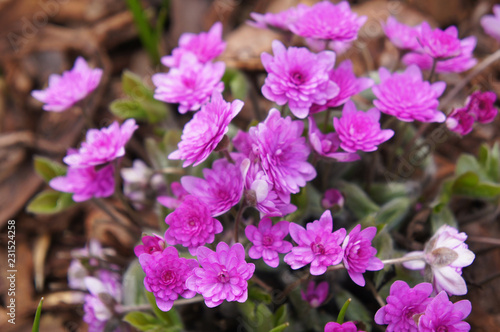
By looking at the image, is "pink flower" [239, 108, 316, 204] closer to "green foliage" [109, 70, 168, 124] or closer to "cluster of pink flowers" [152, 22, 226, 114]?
"cluster of pink flowers" [152, 22, 226, 114]

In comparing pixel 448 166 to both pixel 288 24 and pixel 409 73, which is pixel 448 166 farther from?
pixel 288 24

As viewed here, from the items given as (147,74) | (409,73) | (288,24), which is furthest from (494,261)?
(147,74)

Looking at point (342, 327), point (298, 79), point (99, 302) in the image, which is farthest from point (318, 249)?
point (99, 302)

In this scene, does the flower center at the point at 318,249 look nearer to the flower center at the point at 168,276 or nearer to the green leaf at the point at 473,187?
the flower center at the point at 168,276

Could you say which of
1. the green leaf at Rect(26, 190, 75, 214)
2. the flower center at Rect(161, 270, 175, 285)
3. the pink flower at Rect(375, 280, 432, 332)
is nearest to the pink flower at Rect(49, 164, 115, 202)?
the green leaf at Rect(26, 190, 75, 214)

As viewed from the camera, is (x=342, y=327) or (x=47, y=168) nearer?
(x=342, y=327)

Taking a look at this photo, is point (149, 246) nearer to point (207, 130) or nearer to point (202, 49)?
point (207, 130)

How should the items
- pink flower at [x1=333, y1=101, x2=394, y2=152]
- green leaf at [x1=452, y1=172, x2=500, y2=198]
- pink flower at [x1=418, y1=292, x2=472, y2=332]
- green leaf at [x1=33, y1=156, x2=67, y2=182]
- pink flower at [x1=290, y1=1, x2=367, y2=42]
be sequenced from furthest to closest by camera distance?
green leaf at [x1=33, y1=156, x2=67, y2=182]
green leaf at [x1=452, y1=172, x2=500, y2=198]
pink flower at [x1=290, y1=1, x2=367, y2=42]
pink flower at [x1=333, y1=101, x2=394, y2=152]
pink flower at [x1=418, y1=292, x2=472, y2=332]
